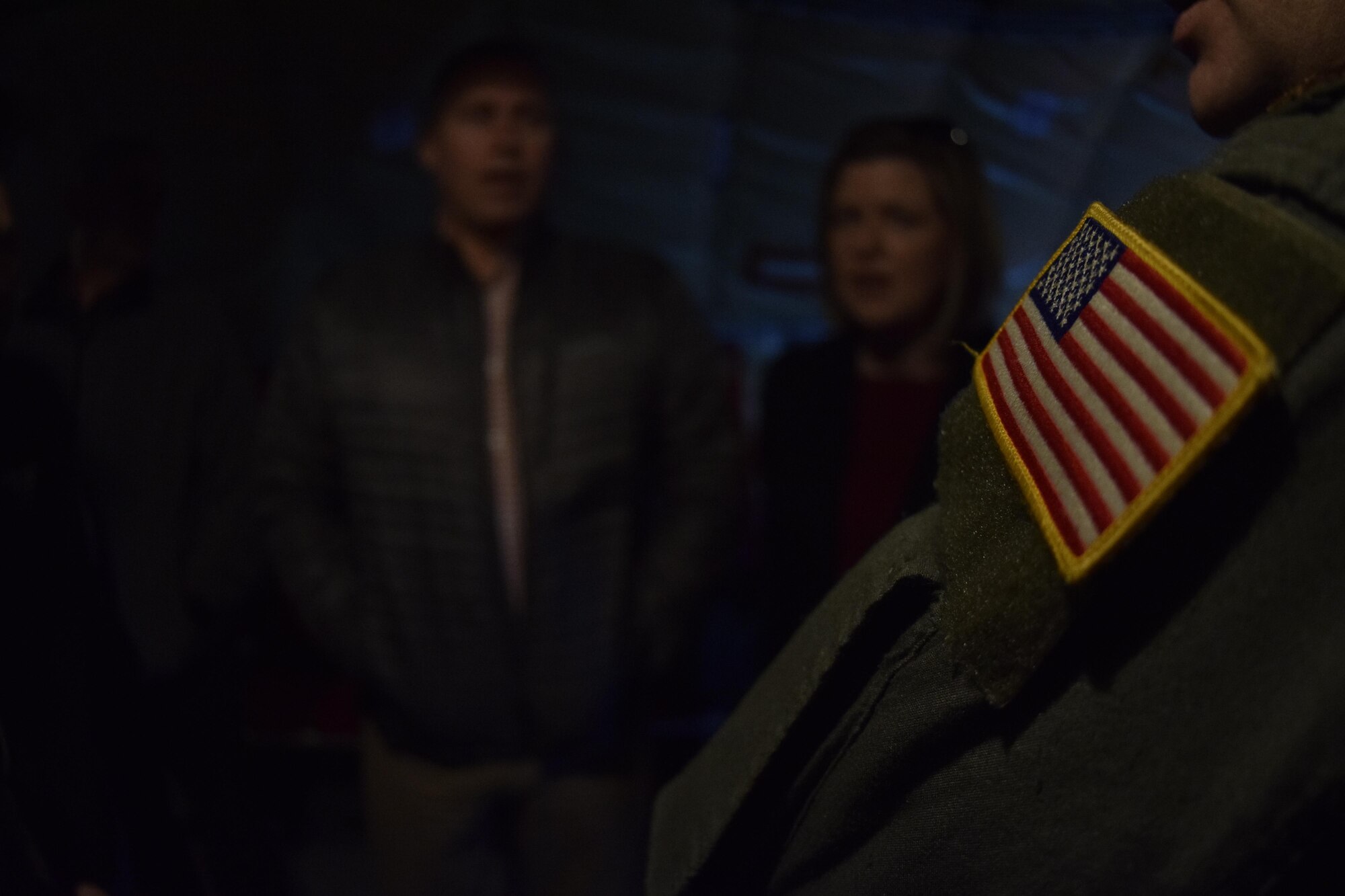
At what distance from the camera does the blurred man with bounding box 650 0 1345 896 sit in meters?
0.33

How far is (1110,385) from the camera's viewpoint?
1.31 feet

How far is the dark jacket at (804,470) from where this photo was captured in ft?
4.16

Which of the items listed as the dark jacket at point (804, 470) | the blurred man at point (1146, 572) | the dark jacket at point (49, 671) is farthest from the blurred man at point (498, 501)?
the blurred man at point (1146, 572)

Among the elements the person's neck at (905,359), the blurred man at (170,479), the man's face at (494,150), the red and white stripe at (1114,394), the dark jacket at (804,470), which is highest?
the red and white stripe at (1114,394)

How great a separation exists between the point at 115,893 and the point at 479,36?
219 centimetres

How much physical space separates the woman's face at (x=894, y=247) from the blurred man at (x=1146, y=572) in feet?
2.60

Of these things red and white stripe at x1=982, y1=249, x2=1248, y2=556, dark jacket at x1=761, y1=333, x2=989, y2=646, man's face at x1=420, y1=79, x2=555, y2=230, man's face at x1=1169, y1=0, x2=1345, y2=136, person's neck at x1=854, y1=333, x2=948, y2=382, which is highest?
man's face at x1=1169, y1=0, x2=1345, y2=136

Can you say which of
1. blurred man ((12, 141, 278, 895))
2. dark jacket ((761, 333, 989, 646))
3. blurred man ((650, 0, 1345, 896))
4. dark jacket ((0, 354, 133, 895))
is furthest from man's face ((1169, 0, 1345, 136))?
blurred man ((12, 141, 278, 895))

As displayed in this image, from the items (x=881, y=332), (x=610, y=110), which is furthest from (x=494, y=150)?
(x=610, y=110)

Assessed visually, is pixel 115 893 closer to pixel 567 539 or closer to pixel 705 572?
pixel 567 539

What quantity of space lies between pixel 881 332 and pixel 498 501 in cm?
58

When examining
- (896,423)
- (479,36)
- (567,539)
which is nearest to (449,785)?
(567,539)

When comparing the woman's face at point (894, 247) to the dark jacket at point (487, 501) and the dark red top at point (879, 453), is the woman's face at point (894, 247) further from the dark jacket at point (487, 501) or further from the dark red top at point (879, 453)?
the dark jacket at point (487, 501)

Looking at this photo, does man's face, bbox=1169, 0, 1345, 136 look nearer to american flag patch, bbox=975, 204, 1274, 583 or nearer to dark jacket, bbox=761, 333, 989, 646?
american flag patch, bbox=975, 204, 1274, 583
